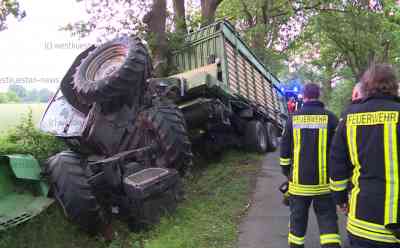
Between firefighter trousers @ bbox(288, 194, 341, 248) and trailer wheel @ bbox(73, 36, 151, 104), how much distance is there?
2417mm

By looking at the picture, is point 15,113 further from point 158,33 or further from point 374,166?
point 374,166

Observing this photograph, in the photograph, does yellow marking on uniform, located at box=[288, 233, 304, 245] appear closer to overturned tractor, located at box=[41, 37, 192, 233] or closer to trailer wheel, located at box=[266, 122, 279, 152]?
overturned tractor, located at box=[41, 37, 192, 233]

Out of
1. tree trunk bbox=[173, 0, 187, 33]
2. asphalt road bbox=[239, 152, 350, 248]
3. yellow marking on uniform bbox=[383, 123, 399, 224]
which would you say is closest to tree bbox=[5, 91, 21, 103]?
tree trunk bbox=[173, 0, 187, 33]

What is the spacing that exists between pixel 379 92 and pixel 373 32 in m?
16.9

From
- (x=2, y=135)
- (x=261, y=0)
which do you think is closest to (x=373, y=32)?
(x=261, y=0)

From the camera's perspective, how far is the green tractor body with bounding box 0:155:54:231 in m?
4.97

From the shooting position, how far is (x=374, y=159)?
3.06 metres

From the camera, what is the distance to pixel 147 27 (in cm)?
1290

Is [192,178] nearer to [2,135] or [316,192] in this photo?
[2,135]

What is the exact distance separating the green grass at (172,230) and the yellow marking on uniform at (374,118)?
8.54ft

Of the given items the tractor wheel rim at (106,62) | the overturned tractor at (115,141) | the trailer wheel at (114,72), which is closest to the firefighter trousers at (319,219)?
the overturned tractor at (115,141)

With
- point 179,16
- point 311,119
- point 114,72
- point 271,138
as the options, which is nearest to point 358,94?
point 311,119

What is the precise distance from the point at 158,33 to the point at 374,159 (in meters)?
9.76

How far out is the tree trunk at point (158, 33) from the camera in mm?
11750
